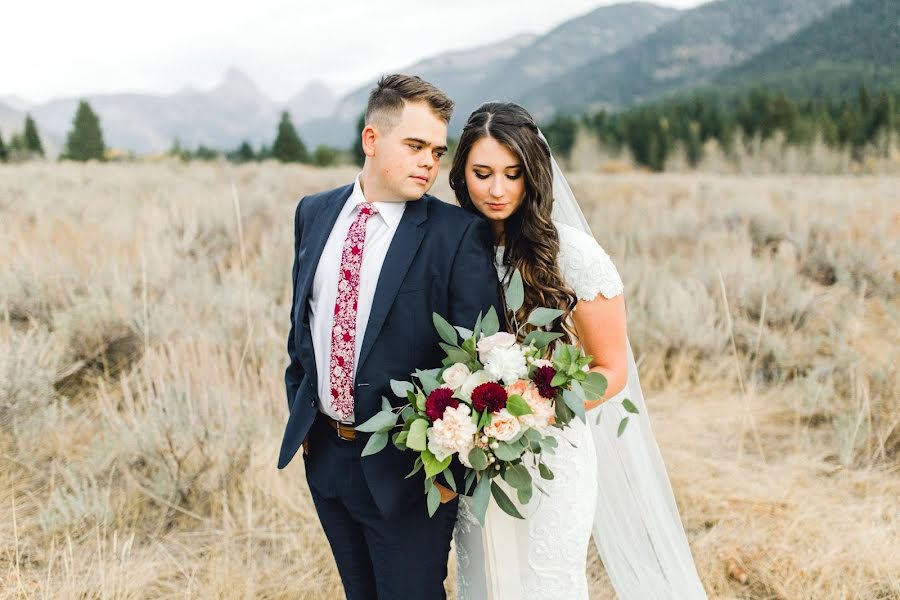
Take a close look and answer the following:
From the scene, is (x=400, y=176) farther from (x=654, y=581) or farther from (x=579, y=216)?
(x=654, y=581)

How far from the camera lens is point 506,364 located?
4.98ft

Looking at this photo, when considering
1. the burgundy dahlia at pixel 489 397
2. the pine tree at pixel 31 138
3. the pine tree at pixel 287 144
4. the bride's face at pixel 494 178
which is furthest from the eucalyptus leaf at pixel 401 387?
the pine tree at pixel 31 138

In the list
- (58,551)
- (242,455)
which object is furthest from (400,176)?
(58,551)

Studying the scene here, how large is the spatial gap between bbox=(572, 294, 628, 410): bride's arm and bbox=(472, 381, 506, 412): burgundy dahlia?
23.1 inches

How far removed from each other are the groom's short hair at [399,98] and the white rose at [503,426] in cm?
96

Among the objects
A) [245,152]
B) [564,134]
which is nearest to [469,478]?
[245,152]

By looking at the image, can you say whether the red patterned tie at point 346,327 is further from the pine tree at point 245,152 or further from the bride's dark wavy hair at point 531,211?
the pine tree at point 245,152

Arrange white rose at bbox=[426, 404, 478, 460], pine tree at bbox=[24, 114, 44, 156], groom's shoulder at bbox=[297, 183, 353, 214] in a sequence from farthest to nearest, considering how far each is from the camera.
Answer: pine tree at bbox=[24, 114, 44, 156] < groom's shoulder at bbox=[297, 183, 353, 214] < white rose at bbox=[426, 404, 478, 460]

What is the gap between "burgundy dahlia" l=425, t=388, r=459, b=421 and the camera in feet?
4.96

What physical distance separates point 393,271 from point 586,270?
0.64 m

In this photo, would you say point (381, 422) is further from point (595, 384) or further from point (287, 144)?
point (287, 144)

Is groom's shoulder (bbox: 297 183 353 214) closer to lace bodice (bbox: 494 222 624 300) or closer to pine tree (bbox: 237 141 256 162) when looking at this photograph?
lace bodice (bbox: 494 222 624 300)

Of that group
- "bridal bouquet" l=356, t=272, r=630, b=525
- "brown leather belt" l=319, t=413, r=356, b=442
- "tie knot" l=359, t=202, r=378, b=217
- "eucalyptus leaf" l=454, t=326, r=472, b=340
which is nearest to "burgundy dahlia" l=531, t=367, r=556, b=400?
"bridal bouquet" l=356, t=272, r=630, b=525

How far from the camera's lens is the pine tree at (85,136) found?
2918cm
